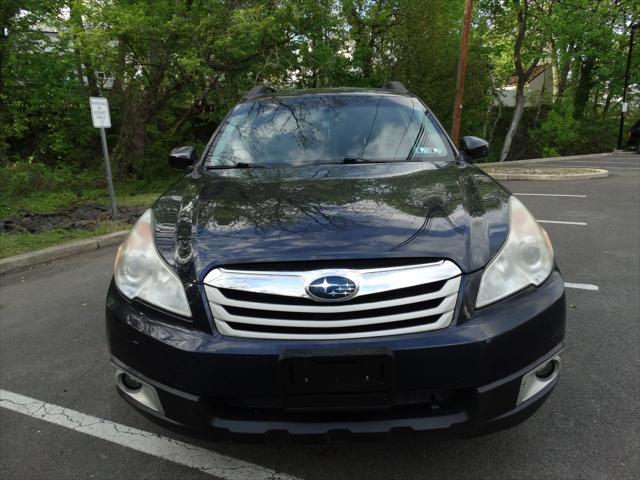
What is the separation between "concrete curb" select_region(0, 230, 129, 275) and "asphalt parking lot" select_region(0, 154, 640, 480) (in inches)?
56.3

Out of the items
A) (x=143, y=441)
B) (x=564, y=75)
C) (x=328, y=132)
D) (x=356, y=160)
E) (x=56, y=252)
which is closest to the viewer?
(x=143, y=441)

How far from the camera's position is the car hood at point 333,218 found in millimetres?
1695

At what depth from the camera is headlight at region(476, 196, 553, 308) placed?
5.57 ft

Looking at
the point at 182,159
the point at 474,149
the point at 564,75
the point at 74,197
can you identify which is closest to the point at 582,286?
the point at 474,149

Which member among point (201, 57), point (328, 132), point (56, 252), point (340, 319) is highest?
point (201, 57)

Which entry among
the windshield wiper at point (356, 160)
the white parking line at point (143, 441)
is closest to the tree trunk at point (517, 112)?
the windshield wiper at point (356, 160)

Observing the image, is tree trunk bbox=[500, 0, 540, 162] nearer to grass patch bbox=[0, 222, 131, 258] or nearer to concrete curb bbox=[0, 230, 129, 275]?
grass patch bbox=[0, 222, 131, 258]

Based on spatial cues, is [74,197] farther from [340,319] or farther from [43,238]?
[340,319]

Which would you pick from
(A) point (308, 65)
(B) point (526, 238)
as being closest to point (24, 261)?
(B) point (526, 238)

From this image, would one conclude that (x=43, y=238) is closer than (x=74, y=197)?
Yes

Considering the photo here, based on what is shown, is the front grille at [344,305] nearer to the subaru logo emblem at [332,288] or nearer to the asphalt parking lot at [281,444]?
the subaru logo emblem at [332,288]

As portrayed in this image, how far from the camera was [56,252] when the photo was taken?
5.70 m

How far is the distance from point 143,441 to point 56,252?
4.27m

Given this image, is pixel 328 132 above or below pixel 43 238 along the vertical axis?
above
